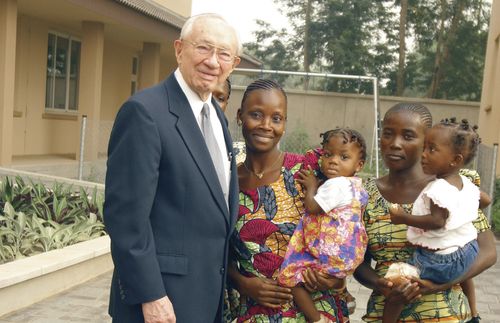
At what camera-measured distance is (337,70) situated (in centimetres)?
3541

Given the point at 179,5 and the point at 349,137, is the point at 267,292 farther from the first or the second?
the point at 179,5

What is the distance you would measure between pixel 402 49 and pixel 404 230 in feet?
102

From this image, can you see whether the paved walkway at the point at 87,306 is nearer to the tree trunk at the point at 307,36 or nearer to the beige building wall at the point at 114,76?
the beige building wall at the point at 114,76

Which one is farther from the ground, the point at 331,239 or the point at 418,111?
the point at 418,111

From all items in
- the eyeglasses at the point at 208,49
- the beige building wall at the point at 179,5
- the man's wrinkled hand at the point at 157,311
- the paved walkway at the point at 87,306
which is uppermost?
the beige building wall at the point at 179,5

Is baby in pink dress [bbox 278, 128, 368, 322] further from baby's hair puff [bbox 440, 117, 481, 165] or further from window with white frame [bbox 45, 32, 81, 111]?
window with white frame [bbox 45, 32, 81, 111]

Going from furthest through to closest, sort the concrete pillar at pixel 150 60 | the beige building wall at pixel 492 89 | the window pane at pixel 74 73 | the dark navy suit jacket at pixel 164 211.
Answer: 1. the concrete pillar at pixel 150 60
2. the window pane at pixel 74 73
3. the beige building wall at pixel 492 89
4. the dark navy suit jacket at pixel 164 211

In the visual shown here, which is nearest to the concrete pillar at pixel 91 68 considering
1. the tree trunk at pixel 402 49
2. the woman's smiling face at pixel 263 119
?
the woman's smiling face at pixel 263 119

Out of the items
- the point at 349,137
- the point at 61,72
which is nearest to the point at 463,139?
the point at 349,137

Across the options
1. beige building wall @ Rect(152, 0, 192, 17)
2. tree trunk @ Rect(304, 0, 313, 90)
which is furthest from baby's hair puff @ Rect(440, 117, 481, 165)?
tree trunk @ Rect(304, 0, 313, 90)

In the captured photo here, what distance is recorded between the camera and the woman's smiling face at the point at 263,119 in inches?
99.5

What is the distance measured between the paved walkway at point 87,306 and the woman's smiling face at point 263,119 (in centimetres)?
315

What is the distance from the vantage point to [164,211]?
7.19ft

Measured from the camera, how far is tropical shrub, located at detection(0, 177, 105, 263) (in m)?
5.84
